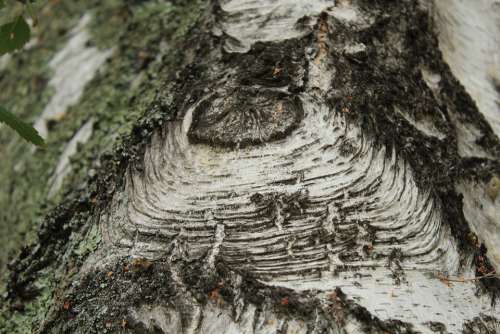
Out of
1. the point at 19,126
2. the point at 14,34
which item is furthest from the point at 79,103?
the point at 19,126

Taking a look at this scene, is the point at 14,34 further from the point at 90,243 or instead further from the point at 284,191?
the point at 284,191

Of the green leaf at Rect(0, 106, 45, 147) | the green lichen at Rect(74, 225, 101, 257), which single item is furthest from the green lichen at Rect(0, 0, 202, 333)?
the green leaf at Rect(0, 106, 45, 147)

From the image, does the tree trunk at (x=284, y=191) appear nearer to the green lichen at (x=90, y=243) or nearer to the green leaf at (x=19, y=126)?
the green lichen at (x=90, y=243)

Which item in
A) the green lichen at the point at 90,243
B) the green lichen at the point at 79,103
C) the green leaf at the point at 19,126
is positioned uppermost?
the green leaf at the point at 19,126

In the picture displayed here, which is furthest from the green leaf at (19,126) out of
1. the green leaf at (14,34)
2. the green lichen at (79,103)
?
the green lichen at (79,103)

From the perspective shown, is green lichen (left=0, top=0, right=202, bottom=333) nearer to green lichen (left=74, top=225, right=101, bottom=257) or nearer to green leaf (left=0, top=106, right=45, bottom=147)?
green lichen (left=74, top=225, right=101, bottom=257)

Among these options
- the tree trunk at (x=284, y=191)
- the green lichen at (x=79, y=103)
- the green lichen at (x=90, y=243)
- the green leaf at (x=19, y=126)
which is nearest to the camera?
the green leaf at (x=19, y=126)

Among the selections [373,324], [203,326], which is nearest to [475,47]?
[373,324]
